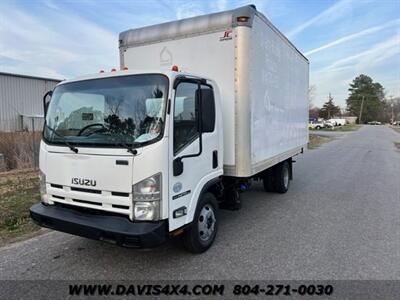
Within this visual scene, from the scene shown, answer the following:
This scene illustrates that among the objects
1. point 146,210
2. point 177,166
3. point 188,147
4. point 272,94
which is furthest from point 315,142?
point 146,210

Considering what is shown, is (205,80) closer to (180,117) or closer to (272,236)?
(180,117)

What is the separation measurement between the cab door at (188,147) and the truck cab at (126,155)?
0.04ft

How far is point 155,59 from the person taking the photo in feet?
16.9

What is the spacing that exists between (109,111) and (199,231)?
1.94m

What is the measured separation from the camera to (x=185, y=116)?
371 cm

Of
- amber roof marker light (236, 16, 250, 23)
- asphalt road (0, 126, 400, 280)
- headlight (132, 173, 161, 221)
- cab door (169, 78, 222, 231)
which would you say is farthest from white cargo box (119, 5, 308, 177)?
headlight (132, 173, 161, 221)

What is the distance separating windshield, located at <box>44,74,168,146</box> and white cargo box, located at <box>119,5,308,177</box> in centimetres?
143

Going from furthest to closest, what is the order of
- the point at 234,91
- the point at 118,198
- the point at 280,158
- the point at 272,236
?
1. the point at 280,158
2. the point at 272,236
3. the point at 234,91
4. the point at 118,198

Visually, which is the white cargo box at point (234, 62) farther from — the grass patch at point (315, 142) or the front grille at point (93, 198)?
the grass patch at point (315, 142)

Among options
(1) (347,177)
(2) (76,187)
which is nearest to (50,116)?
(2) (76,187)

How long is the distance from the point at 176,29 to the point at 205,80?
138 cm

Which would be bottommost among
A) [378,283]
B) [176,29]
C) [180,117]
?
[378,283]

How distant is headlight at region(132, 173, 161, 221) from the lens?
3.23m

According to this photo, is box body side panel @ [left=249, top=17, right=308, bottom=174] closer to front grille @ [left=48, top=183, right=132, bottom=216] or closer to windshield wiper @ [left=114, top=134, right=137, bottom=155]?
windshield wiper @ [left=114, top=134, right=137, bottom=155]
